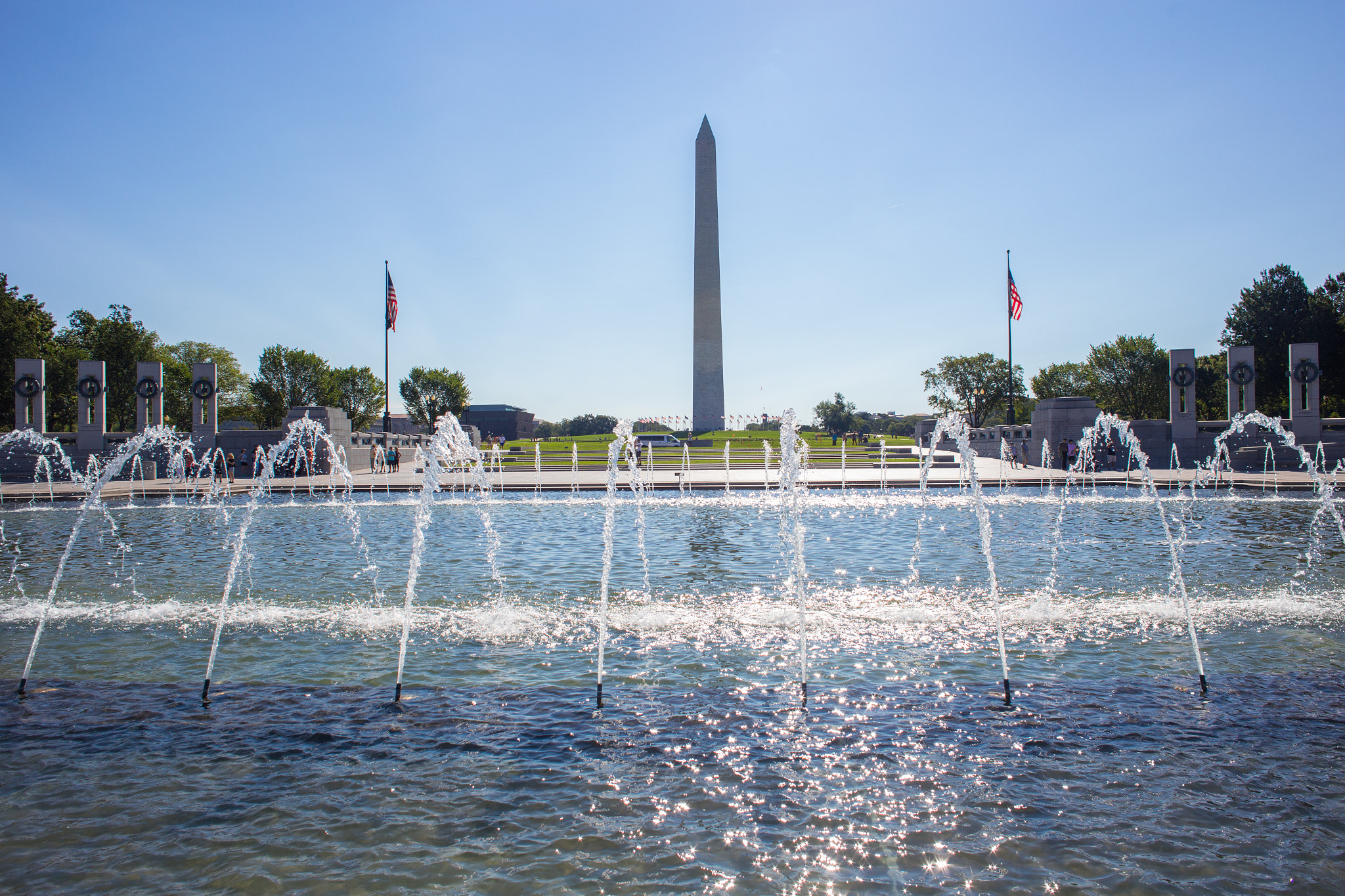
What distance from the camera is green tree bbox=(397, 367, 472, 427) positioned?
3189 inches

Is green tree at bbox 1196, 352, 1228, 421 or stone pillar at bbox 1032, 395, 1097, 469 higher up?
green tree at bbox 1196, 352, 1228, 421

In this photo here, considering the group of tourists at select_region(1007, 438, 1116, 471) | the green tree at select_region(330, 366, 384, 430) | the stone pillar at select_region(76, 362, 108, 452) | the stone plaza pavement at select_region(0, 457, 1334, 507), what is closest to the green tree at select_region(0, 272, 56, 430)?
the stone pillar at select_region(76, 362, 108, 452)

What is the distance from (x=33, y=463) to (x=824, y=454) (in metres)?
32.3

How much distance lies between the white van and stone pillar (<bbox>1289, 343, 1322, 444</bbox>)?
1177 inches

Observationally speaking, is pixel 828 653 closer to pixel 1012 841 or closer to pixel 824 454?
pixel 1012 841

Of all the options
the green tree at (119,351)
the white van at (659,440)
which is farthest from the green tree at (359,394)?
the white van at (659,440)

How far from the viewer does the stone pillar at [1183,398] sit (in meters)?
28.8

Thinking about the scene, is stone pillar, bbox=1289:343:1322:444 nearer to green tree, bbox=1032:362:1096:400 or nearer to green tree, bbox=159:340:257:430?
green tree, bbox=1032:362:1096:400

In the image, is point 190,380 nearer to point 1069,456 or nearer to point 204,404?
point 204,404

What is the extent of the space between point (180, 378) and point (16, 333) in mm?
21449

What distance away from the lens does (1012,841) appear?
340 cm

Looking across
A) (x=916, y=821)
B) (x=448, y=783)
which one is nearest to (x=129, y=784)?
(x=448, y=783)

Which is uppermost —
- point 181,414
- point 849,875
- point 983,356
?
point 983,356

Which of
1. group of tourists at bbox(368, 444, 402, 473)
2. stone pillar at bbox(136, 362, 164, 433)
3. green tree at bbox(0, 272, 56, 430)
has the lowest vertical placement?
group of tourists at bbox(368, 444, 402, 473)
